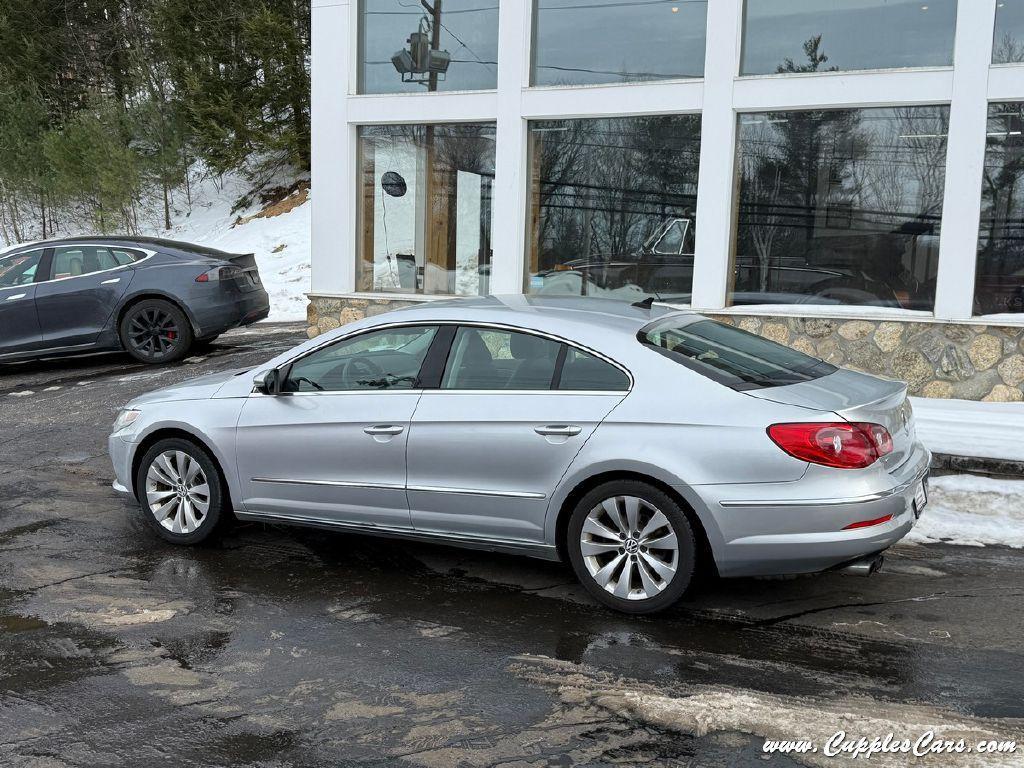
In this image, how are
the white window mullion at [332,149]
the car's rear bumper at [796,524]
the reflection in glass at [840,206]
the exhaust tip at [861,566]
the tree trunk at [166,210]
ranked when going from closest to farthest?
the car's rear bumper at [796,524]
the exhaust tip at [861,566]
the reflection in glass at [840,206]
the white window mullion at [332,149]
the tree trunk at [166,210]

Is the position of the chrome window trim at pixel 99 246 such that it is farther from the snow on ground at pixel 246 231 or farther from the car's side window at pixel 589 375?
the car's side window at pixel 589 375

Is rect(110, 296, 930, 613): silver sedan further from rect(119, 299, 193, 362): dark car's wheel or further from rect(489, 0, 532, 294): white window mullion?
rect(119, 299, 193, 362): dark car's wheel

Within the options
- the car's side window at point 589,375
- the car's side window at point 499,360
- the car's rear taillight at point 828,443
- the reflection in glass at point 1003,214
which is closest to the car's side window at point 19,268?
the car's side window at point 499,360

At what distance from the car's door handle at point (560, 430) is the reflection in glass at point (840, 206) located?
614 centimetres

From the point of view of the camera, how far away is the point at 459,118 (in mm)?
11695

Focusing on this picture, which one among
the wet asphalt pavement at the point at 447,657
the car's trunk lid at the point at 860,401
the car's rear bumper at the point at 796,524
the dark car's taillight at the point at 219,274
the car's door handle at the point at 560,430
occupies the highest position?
the dark car's taillight at the point at 219,274

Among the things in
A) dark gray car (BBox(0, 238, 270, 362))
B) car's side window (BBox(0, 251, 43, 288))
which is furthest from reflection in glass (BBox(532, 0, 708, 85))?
car's side window (BBox(0, 251, 43, 288))

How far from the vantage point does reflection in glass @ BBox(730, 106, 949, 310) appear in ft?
32.4

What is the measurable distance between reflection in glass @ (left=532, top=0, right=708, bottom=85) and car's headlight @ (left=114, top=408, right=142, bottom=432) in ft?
22.1

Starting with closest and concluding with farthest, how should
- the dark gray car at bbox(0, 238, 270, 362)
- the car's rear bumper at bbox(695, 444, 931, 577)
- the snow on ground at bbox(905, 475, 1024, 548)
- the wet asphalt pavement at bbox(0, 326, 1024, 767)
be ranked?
the wet asphalt pavement at bbox(0, 326, 1024, 767) < the car's rear bumper at bbox(695, 444, 931, 577) < the snow on ground at bbox(905, 475, 1024, 548) < the dark gray car at bbox(0, 238, 270, 362)

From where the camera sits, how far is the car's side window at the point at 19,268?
12555mm

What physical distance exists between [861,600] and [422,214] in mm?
8326

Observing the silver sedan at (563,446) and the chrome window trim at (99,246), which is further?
the chrome window trim at (99,246)

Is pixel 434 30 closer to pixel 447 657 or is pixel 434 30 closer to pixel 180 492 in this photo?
pixel 180 492
